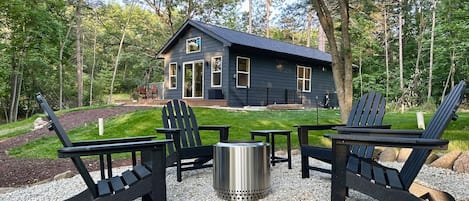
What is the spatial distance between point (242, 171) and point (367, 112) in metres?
1.61

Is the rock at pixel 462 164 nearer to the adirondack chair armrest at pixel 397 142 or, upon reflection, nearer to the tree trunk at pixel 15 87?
the adirondack chair armrest at pixel 397 142

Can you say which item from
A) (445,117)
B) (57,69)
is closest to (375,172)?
(445,117)

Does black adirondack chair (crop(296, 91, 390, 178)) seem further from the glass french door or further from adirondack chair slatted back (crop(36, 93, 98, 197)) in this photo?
the glass french door

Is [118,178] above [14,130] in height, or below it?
above

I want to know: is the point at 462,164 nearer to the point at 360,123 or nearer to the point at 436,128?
the point at 360,123

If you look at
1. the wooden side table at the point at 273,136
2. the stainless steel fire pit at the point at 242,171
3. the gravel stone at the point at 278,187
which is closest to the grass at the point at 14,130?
the gravel stone at the point at 278,187

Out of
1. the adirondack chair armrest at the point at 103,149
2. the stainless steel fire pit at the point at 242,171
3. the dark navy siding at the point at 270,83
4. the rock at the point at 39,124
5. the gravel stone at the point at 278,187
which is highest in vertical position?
the dark navy siding at the point at 270,83

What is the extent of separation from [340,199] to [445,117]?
33.2 inches

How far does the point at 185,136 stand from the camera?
3984 millimetres

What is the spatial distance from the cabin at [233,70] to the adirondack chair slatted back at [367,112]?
904cm

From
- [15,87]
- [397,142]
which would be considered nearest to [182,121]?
[397,142]

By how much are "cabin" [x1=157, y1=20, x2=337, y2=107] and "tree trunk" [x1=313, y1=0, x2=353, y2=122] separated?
6.84 metres

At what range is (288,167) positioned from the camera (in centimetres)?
419

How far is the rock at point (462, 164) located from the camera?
3.84m
